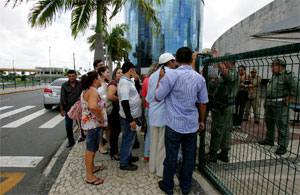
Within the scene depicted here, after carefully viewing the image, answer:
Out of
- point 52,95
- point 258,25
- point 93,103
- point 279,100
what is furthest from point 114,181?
point 258,25

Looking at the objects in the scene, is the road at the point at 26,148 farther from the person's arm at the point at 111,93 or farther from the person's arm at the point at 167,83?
the person's arm at the point at 167,83

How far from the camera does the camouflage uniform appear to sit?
360cm

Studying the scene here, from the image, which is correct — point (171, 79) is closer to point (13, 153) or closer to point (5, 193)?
point (5, 193)

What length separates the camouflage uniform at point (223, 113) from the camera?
3.60 meters

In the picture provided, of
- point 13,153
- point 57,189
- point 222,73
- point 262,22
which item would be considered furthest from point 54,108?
point 262,22

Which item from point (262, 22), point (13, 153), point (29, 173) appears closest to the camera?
point (29, 173)

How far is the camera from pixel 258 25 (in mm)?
17078

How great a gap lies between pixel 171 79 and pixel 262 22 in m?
16.7

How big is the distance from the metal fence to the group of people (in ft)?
0.27

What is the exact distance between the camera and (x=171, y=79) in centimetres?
278

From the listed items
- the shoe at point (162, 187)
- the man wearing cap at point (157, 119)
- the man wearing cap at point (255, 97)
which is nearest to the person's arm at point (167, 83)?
the man wearing cap at point (157, 119)

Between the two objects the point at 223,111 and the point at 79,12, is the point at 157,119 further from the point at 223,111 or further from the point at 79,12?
the point at 79,12

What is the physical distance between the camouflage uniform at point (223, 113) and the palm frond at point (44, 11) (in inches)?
259

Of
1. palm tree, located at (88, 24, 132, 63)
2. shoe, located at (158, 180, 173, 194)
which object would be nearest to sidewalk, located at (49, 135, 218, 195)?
shoe, located at (158, 180, 173, 194)
